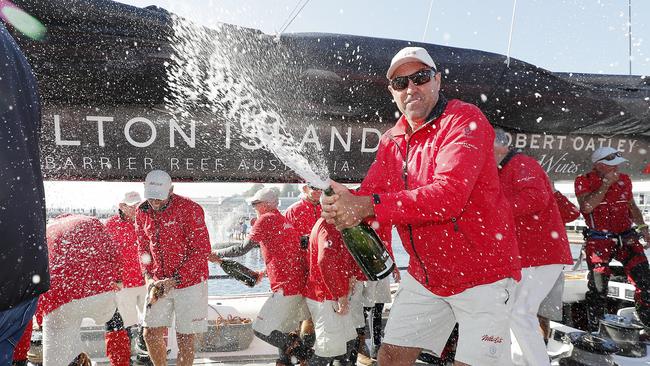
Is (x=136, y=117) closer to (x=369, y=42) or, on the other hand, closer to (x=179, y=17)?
(x=179, y=17)

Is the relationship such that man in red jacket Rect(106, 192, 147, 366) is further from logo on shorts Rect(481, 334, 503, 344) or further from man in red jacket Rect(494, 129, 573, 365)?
logo on shorts Rect(481, 334, 503, 344)

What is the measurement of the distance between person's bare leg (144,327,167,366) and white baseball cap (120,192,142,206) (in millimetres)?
1923

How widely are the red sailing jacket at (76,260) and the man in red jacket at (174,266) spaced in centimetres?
50

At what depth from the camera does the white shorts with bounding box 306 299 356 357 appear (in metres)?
3.94

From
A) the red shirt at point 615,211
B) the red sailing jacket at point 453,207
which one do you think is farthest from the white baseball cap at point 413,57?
the red shirt at point 615,211

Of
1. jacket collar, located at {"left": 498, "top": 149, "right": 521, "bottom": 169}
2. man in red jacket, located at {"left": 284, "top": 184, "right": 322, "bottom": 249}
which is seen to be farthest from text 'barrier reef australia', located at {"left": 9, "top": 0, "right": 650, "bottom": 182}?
man in red jacket, located at {"left": 284, "top": 184, "right": 322, "bottom": 249}

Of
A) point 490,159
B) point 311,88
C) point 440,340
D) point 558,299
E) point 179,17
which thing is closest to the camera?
point 490,159

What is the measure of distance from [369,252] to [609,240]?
400cm

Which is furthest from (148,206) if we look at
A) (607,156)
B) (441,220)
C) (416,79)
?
(607,156)

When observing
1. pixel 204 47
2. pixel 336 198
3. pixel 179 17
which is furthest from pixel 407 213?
pixel 179 17

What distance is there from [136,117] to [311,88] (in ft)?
3.62

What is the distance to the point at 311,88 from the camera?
3023mm

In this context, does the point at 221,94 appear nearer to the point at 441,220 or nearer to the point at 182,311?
the point at 441,220

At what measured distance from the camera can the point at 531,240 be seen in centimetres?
376
